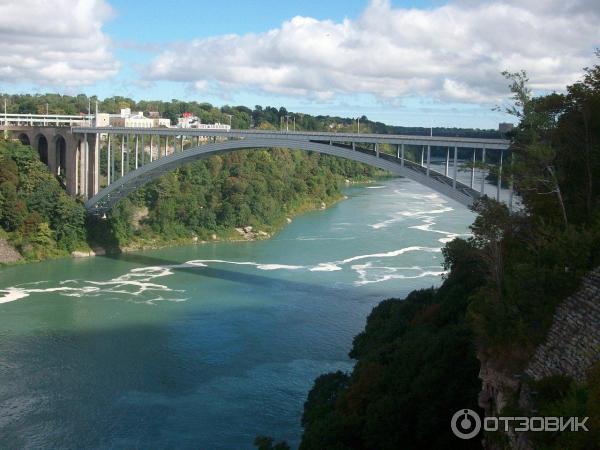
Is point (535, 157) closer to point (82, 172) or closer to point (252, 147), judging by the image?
point (252, 147)

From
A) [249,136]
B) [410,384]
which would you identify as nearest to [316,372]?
[410,384]

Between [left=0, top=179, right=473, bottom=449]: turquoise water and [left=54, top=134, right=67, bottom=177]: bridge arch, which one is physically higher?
[left=54, top=134, right=67, bottom=177]: bridge arch

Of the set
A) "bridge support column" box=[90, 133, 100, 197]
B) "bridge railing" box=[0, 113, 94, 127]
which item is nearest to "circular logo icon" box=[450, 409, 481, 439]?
"bridge support column" box=[90, 133, 100, 197]

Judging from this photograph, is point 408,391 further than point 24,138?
No

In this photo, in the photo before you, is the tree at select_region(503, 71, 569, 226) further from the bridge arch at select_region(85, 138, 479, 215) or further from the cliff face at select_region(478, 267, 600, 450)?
the bridge arch at select_region(85, 138, 479, 215)

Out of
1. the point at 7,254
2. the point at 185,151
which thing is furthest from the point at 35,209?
the point at 185,151

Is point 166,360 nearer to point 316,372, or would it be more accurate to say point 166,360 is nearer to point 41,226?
point 316,372

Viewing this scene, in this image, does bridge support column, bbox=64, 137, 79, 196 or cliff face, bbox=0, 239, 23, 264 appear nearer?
cliff face, bbox=0, 239, 23, 264
